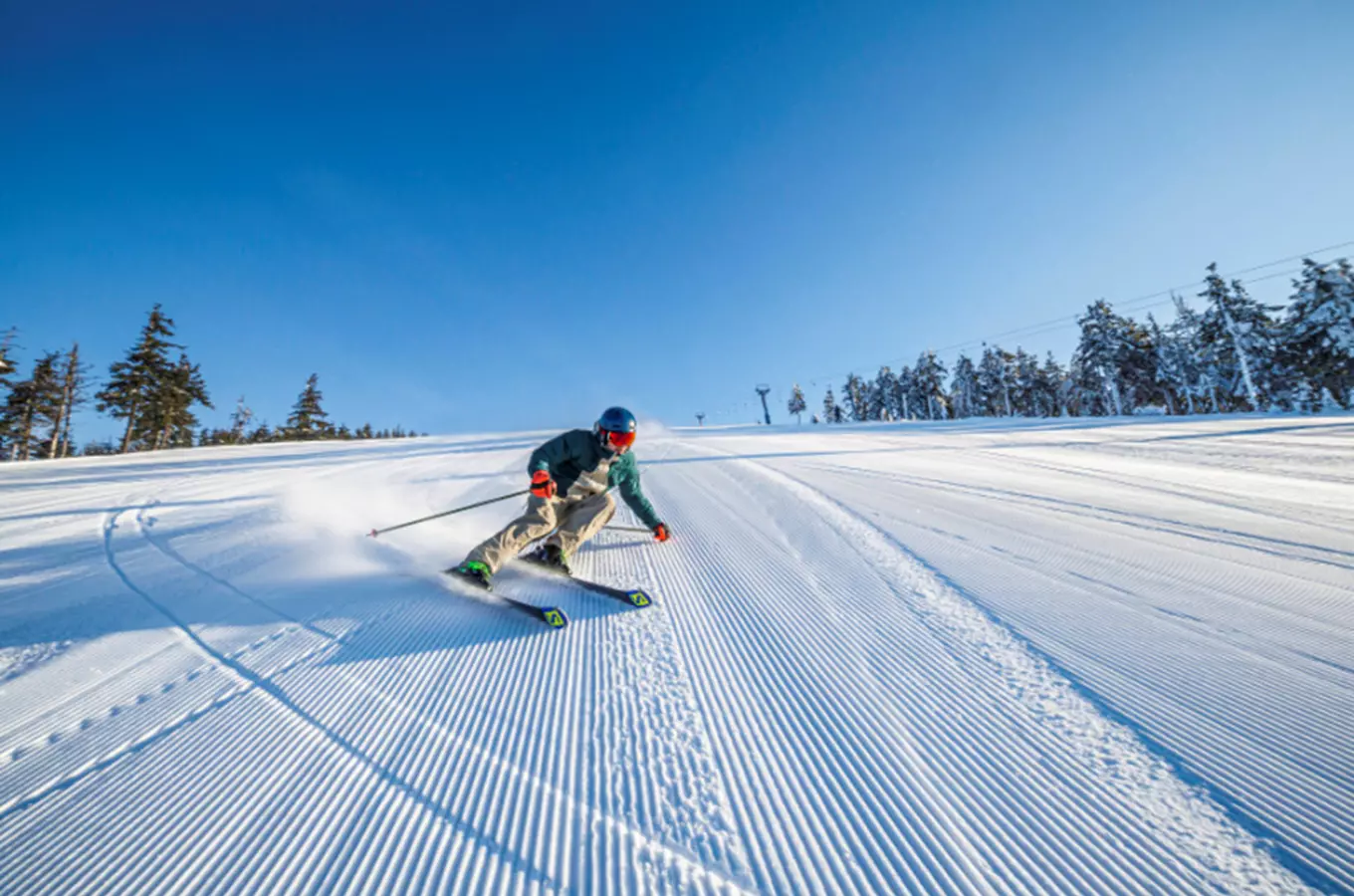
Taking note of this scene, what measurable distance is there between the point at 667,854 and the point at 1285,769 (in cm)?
217

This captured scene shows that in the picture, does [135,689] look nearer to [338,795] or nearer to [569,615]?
[338,795]

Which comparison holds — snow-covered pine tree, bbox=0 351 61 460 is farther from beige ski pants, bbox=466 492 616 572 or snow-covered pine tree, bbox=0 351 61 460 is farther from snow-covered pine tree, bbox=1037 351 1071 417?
snow-covered pine tree, bbox=1037 351 1071 417

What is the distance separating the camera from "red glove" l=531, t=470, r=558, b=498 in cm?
365

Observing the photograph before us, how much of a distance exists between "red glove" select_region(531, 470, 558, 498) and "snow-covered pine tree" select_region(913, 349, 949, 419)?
59658mm

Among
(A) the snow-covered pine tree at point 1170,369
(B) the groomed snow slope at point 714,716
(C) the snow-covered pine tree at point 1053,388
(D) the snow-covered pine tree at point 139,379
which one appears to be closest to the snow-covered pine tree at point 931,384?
(C) the snow-covered pine tree at point 1053,388

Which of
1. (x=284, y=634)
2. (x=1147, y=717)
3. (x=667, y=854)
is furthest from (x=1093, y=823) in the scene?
(x=284, y=634)

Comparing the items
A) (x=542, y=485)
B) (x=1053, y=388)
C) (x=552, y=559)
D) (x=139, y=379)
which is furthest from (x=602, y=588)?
(x=1053, y=388)

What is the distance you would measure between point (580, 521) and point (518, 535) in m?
0.53

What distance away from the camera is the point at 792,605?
9.59 ft

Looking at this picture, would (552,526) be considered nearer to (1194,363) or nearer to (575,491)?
(575,491)

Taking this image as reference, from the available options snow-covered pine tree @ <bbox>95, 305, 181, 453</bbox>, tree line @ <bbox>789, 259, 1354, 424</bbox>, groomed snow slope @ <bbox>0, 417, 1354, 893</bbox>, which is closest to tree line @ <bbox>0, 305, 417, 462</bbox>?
snow-covered pine tree @ <bbox>95, 305, 181, 453</bbox>

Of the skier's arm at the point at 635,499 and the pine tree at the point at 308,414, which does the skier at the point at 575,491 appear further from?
the pine tree at the point at 308,414

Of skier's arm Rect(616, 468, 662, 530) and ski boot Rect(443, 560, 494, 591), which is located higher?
skier's arm Rect(616, 468, 662, 530)

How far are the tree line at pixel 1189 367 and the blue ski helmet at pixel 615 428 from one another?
123 feet
